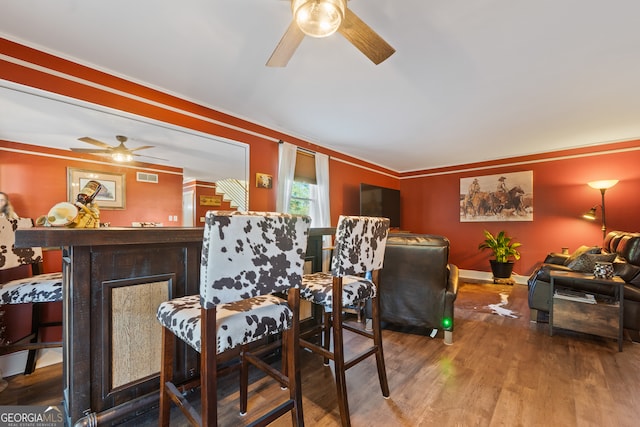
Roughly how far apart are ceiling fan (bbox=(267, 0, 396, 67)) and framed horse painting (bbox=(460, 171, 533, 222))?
4616 millimetres

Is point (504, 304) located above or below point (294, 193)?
below

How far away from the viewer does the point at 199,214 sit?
9.17ft

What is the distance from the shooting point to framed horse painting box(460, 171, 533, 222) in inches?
188

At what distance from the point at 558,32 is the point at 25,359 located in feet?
14.3

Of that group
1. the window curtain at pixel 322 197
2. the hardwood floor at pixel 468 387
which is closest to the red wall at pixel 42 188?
the hardwood floor at pixel 468 387

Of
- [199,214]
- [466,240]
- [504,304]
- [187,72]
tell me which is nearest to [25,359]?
[199,214]

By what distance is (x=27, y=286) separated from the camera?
5.12ft

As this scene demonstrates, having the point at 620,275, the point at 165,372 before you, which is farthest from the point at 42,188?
the point at 620,275

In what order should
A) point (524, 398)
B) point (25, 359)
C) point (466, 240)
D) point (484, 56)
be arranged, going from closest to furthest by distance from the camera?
point (524, 398)
point (25, 359)
point (484, 56)
point (466, 240)

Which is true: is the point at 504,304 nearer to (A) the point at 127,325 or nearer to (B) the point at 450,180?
(B) the point at 450,180

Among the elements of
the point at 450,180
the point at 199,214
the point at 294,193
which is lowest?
the point at 199,214

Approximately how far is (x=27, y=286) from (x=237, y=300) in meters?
1.59

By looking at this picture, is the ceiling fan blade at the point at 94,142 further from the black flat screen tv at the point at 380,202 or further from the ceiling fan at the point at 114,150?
the black flat screen tv at the point at 380,202

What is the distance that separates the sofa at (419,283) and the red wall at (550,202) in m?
3.37
